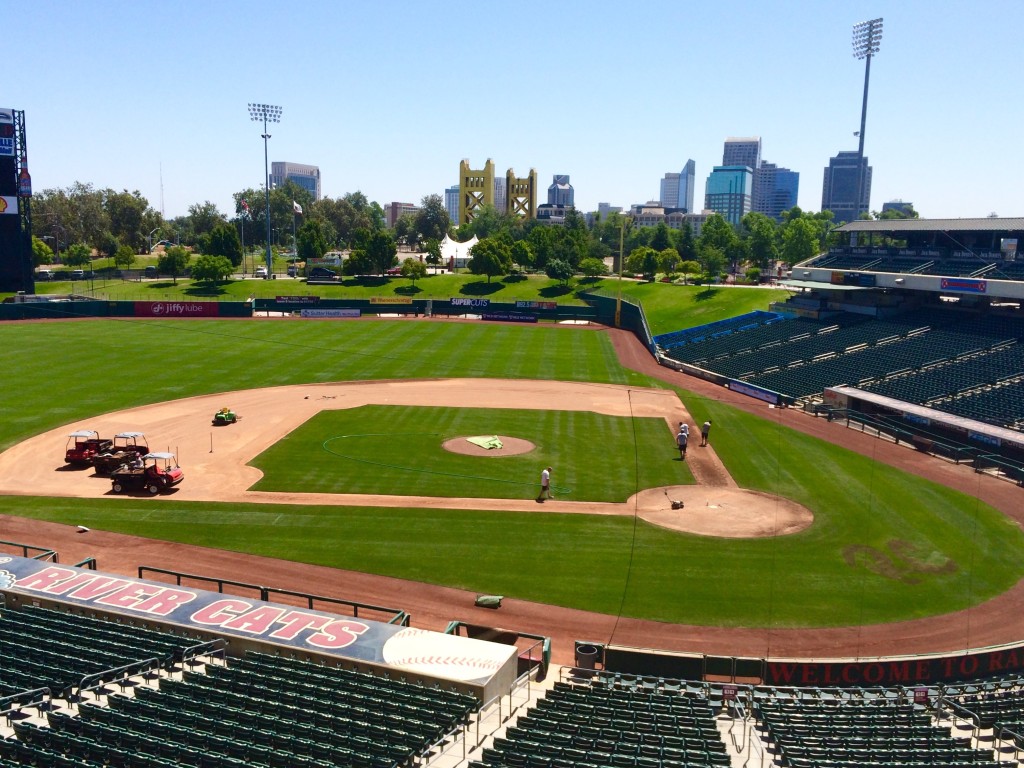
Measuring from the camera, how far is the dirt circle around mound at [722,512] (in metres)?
29.4

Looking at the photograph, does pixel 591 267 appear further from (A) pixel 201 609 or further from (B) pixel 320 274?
(A) pixel 201 609

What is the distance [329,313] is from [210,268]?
23.1 m

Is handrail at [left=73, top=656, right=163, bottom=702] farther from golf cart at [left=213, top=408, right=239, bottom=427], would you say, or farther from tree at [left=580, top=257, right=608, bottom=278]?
tree at [left=580, top=257, right=608, bottom=278]

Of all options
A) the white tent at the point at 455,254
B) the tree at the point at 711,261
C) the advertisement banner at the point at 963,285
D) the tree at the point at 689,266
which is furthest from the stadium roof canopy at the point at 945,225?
the white tent at the point at 455,254

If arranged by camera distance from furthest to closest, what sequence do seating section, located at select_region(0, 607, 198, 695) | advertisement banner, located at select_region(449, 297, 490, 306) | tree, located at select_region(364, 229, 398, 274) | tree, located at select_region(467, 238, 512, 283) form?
tree, located at select_region(364, 229, 398, 274) → tree, located at select_region(467, 238, 512, 283) → advertisement banner, located at select_region(449, 297, 490, 306) → seating section, located at select_region(0, 607, 198, 695)

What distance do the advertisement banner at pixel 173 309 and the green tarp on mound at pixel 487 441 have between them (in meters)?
64.5

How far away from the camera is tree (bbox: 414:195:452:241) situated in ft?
645

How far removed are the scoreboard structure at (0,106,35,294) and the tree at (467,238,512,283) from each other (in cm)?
5702

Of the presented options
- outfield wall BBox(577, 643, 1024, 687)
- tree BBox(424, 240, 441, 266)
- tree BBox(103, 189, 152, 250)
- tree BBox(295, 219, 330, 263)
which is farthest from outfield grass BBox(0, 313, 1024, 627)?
tree BBox(103, 189, 152, 250)

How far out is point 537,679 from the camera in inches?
730

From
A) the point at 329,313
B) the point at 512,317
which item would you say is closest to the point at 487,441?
the point at 512,317

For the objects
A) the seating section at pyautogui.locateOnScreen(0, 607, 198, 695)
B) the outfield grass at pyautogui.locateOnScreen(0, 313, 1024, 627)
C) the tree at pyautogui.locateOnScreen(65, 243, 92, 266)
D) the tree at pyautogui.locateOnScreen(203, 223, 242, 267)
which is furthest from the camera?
the tree at pyautogui.locateOnScreen(65, 243, 92, 266)

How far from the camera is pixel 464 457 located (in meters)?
38.2

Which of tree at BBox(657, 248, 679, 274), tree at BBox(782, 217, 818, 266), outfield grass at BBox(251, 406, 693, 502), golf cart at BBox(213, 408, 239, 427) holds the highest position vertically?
tree at BBox(782, 217, 818, 266)
